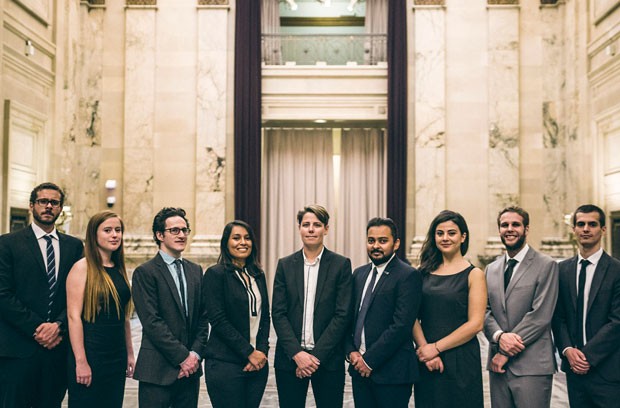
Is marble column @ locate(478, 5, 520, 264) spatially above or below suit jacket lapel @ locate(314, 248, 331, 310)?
above

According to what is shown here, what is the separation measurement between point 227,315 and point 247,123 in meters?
8.48

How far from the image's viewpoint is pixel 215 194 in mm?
12039

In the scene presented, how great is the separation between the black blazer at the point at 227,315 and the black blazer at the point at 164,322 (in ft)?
0.26

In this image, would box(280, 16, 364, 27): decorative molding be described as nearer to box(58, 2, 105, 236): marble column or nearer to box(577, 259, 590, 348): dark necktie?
box(58, 2, 105, 236): marble column

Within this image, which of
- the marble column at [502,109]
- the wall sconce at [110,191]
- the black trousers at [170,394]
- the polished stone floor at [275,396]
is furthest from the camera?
the wall sconce at [110,191]

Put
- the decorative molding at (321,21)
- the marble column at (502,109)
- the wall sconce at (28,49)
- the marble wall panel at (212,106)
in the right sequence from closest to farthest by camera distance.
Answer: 1. the wall sconce at (28,49)
2. the marble column at (502,109)
3. the marble wall panel at (212,106)
4. the decorative molding at (321,21)

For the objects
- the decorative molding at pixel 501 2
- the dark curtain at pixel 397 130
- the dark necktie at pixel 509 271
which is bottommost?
the dark necktie at pixel 509 271

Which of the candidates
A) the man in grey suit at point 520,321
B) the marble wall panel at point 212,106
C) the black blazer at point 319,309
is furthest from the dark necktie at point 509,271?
the marble wall panel at point 212,106

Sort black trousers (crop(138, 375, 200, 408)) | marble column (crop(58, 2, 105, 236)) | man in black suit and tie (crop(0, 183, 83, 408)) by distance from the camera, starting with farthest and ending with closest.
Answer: marble column (crop(58, 2, 105, 236)) < man in black suit and tie (crop(0, 183, 83, 408)) < black trousers (crop(138, 375, 200, 408))

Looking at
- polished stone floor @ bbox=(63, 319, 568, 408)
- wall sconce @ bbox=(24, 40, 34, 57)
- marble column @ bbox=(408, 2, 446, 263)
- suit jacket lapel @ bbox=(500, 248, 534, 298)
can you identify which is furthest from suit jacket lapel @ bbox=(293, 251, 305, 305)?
marble column @ bbox=(408, 2, 446, 263)

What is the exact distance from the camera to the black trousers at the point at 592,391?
3658 mm

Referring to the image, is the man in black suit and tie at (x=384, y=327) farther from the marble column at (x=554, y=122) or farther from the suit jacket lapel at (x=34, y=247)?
the marble column at (x=554, y=122)

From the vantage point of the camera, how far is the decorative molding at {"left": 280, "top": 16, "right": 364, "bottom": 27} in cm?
1358

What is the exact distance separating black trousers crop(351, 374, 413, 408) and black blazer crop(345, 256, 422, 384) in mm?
45
